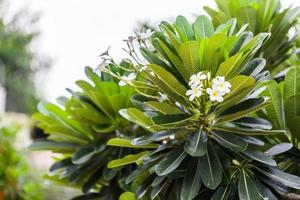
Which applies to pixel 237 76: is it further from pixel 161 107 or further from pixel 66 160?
pixel 66 160

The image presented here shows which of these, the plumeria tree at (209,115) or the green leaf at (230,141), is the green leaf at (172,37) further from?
the green leaf at (230,141)

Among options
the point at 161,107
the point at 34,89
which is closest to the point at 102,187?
the point at 161,107

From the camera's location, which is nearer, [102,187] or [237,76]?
[237,76]

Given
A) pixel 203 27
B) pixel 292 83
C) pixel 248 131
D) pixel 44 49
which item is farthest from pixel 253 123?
pixel 44 49

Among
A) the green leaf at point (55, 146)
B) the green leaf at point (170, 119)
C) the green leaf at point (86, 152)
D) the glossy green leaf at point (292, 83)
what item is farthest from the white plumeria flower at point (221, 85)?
the green leaf at point (55, 146)

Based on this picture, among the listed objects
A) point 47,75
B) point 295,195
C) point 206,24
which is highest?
point 47,75

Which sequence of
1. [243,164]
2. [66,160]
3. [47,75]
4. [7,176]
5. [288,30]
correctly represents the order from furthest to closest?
[47,75], [7,176], [66,160], [288,30], [243,164]
